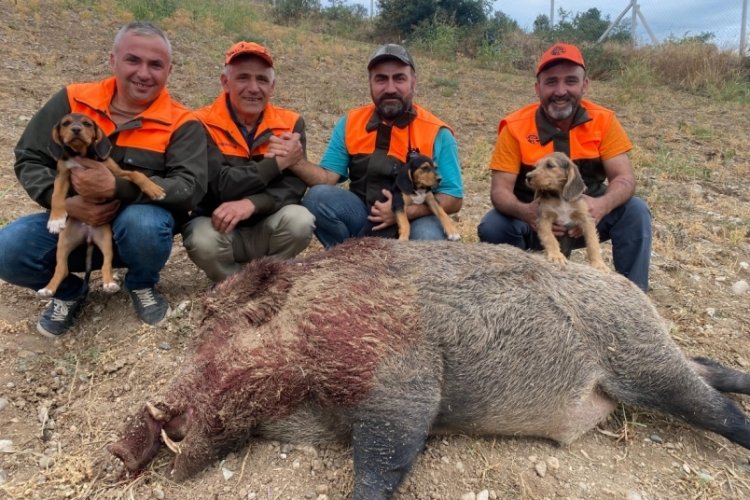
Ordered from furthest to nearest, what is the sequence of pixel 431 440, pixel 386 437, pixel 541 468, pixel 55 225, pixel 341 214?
pixel 341 214 → pixel 55 225 → pixel 431 440 → pixel 541 468 → pixel 386 437

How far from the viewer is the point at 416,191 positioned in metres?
4.36

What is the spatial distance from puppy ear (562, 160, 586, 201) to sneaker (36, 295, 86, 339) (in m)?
3.51

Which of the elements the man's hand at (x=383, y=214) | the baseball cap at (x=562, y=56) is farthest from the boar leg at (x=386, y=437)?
the baseball cap at (x=562, y=56)

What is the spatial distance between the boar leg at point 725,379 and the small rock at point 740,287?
5.64ft

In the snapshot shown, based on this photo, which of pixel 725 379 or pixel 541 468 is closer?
pixel 541 468

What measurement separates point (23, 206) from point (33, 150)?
2148mm

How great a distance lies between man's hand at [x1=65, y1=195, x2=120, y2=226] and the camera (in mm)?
3682

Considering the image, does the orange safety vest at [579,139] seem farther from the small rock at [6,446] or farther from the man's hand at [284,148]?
the small rock at [6,446]

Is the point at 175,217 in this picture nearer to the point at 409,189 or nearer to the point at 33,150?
the point at 33,150

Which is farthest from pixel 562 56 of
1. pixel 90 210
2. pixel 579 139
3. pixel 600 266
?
pixel 90 210

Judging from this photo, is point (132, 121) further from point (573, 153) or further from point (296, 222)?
point (573, 153)

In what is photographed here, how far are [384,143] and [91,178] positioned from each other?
2.13 meters

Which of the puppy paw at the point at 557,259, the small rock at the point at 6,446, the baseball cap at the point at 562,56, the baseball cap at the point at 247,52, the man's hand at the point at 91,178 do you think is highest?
the baseball cap at the point at 247,52

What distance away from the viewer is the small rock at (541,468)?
2877mm
